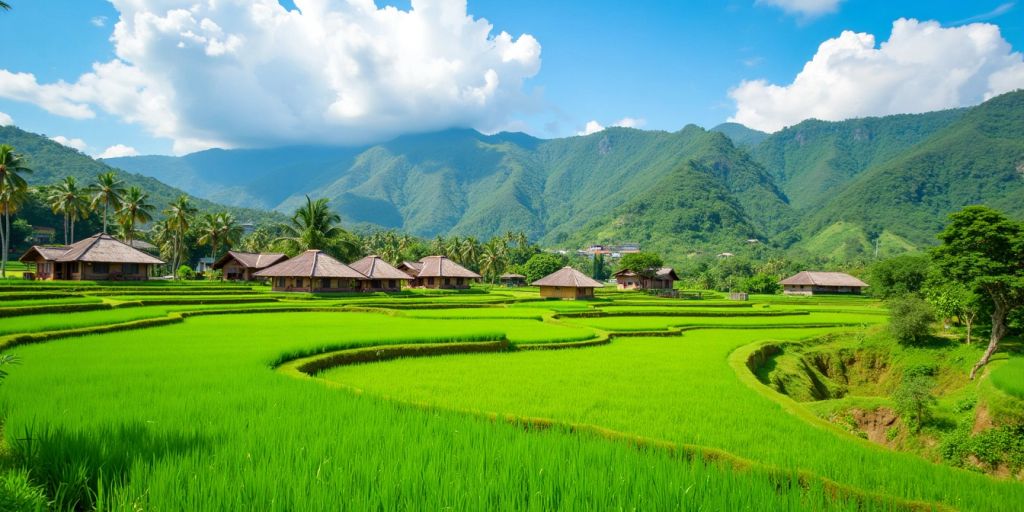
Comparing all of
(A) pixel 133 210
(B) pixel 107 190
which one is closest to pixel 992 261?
(B) pixel 107 190

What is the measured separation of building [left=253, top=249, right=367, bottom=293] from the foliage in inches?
1801

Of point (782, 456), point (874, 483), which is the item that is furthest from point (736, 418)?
point (874, 483)

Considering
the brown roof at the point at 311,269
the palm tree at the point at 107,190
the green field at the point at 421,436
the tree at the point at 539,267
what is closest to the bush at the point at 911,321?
the green field at the point at 421,436

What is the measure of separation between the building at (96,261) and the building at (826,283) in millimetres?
77606

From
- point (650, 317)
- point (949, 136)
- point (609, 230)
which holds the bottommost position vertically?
point (650, 317)

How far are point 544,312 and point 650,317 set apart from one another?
767 centimetres

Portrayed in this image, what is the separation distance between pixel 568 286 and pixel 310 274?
22.7 meters

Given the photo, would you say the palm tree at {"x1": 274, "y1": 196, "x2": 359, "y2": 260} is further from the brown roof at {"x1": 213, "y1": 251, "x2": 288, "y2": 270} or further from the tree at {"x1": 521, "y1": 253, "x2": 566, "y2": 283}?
the tree at {"x1": 521, "y1": 253, "x2": 566, "y2": 283}

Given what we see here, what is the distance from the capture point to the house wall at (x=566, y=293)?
47.7m

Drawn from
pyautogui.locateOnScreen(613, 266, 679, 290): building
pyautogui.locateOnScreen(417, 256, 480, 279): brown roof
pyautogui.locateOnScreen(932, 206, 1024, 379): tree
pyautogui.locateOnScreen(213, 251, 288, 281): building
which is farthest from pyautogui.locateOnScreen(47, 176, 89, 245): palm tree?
pyautogui.locateOnScreen(932, 206, 1024, 379): tree

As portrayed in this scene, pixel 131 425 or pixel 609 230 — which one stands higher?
pixel 609 230

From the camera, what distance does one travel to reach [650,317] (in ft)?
113

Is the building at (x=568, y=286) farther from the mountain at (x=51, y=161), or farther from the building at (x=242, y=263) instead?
the mountain at (x=51, y=161)

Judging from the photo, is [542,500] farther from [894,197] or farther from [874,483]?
[894,197]
